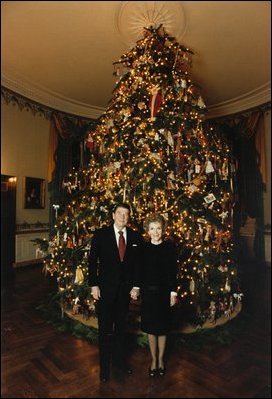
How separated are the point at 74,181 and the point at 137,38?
1935mm

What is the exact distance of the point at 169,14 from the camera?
2.20 meters

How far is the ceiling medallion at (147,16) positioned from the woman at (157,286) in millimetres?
1597

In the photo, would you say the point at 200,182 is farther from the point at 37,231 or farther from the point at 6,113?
the point at 6,113

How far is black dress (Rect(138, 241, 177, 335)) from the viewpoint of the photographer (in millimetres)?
2053

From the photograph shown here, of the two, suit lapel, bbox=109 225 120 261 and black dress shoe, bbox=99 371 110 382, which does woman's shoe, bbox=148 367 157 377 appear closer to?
black dress shoe, bbox=99 371 110 382

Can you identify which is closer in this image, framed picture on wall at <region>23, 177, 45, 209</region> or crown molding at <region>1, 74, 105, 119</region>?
framed picture on wall at <region>23, 177, 45, 209</region>

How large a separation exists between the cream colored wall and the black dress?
156cm

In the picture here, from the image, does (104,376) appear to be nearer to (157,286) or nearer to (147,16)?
(157,286)

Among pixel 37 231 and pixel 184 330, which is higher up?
pixel 37 231

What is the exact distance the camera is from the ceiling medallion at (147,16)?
1.97 m

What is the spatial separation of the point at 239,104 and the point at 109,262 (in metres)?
4.08

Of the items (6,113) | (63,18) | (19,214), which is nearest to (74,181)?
(19,214)

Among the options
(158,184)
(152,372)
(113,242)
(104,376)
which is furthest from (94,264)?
(158,184)

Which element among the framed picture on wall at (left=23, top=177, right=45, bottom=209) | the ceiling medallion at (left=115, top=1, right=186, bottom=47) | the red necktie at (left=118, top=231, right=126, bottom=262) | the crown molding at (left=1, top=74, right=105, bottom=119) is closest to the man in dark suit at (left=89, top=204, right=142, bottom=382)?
the red necktie at (left=118, top=231, right=126, bottom=262)
